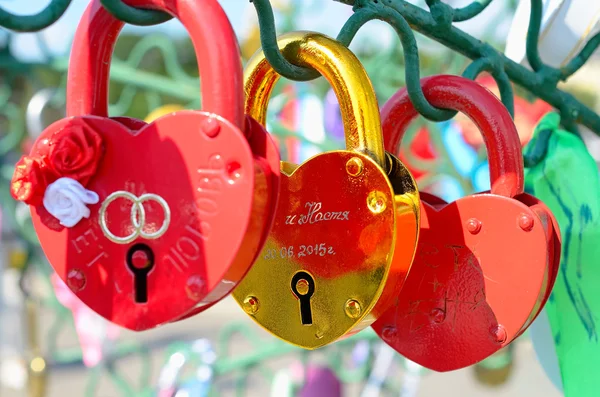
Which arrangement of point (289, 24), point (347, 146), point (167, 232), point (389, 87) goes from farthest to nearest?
point (389, 87) → point (289, 24) → point (347, 146) → point (167, 232)

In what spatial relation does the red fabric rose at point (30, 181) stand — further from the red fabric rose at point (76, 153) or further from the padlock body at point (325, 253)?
the padlock body at point (325, 253)

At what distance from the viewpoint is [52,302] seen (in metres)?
2.45

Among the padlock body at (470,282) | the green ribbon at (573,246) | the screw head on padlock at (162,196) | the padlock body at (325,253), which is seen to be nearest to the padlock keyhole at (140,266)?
the screw head on padlock at (162,196)

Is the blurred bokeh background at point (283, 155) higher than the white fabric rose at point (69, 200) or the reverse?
the reverse

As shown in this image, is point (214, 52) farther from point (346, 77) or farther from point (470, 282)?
point (470, 282)

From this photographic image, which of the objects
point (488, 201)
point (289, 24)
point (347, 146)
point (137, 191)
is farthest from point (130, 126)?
point (289, 24)

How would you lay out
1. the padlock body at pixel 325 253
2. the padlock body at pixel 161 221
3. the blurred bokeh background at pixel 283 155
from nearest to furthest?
the padlock body at pixel 161 221 < the padlock body at pixel 325 253 < the blurred bokeh background at pixel 283 155

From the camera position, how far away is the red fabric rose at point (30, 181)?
0.44 metres

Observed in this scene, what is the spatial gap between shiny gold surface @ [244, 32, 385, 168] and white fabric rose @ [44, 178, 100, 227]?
176 mm

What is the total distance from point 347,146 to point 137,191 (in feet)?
0.59

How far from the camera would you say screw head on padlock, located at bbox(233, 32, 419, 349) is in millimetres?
513

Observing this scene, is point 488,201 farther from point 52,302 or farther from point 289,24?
point 52,302

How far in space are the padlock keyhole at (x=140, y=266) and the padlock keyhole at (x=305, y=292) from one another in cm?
14

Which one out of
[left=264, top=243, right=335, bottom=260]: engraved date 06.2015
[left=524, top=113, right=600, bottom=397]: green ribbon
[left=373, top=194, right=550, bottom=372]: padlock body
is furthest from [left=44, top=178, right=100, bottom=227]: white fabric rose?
[left=524, top=113, right=600, bottom=397]: green ribbon
